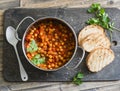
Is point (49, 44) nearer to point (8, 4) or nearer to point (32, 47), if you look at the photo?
point (32, 47)

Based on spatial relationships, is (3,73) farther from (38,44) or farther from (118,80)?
(118,80)

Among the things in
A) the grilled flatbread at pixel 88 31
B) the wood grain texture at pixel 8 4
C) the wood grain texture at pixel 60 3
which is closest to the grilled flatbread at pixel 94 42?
the grilled flatbread at pixel 88 31

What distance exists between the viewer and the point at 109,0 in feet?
4.27

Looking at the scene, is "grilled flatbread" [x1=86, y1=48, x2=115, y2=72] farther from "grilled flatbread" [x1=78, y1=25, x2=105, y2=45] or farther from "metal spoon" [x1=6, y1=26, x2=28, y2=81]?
"metal spoon" [x1=6, y1=26, x2=28, y2=81]

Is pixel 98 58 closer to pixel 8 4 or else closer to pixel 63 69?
pixel 63 69

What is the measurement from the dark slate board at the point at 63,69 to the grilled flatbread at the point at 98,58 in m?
0.02

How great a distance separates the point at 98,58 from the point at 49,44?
0.16 meters

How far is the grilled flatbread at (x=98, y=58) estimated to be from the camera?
1.22m

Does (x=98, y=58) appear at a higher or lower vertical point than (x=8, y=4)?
lower

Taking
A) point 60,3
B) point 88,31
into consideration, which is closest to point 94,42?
point 88,31

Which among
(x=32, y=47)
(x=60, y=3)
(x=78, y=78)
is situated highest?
(x=60, y=3)

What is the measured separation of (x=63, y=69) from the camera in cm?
124

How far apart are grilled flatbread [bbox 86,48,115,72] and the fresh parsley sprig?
0.08 meters

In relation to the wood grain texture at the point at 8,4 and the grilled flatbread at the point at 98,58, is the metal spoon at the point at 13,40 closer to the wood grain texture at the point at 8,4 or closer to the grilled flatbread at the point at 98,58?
the wood grain texture at the point at 8,4
